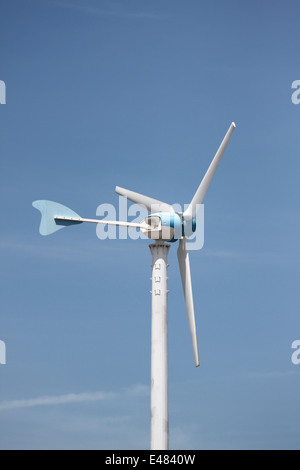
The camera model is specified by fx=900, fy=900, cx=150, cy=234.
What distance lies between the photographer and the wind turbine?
6969 cm

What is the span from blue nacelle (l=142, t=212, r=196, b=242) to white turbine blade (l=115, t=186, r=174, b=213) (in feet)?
3.62

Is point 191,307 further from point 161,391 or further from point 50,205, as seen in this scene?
point 50,205

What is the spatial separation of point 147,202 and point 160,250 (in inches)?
168

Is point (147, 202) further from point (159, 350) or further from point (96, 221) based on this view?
point (159, 350)

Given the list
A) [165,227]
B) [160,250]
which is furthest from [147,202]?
[160,250]

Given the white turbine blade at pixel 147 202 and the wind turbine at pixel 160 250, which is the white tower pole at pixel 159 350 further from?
the white turbine blade at pixel 147 202

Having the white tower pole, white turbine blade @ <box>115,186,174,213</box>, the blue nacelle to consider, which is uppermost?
white turbine blade @ <box>115,186,174,213</box>

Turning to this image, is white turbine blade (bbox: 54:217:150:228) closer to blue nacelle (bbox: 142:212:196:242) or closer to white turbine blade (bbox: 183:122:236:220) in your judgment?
blue nacelle (bbox: 142:212:196:242)

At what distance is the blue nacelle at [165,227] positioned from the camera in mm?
71500

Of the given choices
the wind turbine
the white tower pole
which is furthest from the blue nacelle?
the white tower pole

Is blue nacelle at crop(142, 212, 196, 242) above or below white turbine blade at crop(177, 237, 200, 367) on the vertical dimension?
above
